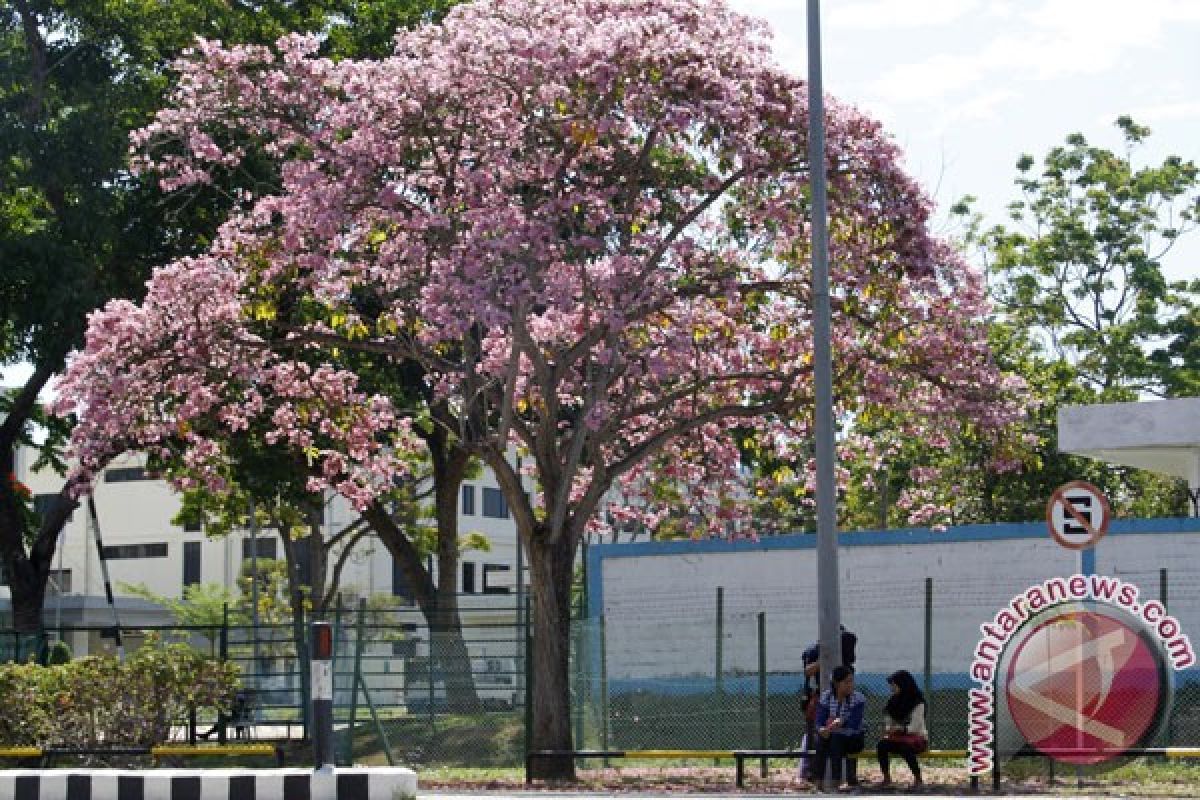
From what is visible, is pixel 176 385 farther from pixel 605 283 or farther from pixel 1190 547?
pixel 1190 547

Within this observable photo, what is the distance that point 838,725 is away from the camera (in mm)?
18797

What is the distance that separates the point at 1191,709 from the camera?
2133 cm

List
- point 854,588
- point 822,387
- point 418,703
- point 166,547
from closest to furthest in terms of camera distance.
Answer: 1. point 822,387
2. point 418,703
3. point 854,588
4. point 166,547

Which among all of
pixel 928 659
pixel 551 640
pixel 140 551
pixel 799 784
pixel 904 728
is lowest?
pixel 799 784

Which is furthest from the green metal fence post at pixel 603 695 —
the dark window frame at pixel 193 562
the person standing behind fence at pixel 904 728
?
the dark window frame at pixel 193 562

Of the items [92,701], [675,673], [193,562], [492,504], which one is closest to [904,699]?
[675,673]

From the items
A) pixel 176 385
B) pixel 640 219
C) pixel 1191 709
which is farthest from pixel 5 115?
pixel 1191 709

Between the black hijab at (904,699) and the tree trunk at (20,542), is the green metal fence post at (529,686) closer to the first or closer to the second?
the black hijab at (904,699)

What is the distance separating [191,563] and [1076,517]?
71.7m

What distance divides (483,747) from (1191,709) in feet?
27.8

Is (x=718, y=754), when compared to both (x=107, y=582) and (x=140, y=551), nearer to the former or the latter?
(x=107, y=582)

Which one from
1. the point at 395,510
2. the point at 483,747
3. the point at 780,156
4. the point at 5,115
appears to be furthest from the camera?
the point at 395,510

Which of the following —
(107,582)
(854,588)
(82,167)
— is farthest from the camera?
(107,582)

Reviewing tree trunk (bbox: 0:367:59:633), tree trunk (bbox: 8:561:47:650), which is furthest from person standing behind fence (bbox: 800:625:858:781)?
tree trunk (bbox: 8:561:47:650)
